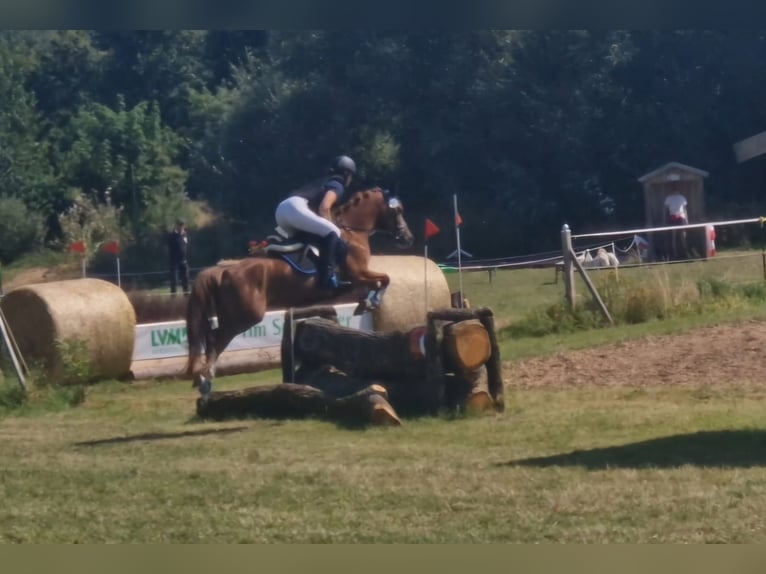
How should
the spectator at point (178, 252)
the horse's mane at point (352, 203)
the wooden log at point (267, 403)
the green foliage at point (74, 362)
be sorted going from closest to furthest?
the wooden log at point (267, 403)
the horse's mane at point (352, 203)
the green foliage at point (74, 362)
the spectator at point (178, 252)

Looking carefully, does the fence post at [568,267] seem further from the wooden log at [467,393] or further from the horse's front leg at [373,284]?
the wooden log at [467,393]

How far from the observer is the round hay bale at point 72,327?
656 inches

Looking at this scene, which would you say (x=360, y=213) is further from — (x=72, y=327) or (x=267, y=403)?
(x=72, y=327)

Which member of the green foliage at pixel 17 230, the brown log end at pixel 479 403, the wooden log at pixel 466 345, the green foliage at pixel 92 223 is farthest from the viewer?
the green foliage at pixel 17 230

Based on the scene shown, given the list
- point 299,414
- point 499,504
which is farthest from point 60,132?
point 499,504

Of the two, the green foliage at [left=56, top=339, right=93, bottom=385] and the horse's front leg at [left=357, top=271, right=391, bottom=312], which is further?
the green foliage at [left=56, top=339, right=93, bottom=385]

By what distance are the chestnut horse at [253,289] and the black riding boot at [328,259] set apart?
3.4 inches

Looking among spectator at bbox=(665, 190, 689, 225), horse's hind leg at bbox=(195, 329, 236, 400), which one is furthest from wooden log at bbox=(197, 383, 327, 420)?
spectator at bbox=(665, 190, 689, 225)

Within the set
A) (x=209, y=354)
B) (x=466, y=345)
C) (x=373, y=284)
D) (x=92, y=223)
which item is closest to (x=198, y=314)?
(x=209, y=354)

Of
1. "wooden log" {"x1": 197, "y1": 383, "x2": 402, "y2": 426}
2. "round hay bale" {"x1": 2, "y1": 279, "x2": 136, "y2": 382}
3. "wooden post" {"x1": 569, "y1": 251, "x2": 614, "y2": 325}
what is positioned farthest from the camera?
"wooden post" {"x1": 569, "y1": 251, "x2": 614, "y2": 325}

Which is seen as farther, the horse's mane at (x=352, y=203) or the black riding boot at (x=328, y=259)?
the horse's mane at (x=352, y=203)

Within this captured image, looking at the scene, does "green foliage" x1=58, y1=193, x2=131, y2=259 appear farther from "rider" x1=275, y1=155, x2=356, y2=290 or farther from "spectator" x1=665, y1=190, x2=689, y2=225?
"rider" x1=275, y1=155, x2=356, y2=290

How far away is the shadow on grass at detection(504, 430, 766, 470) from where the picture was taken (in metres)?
9.10

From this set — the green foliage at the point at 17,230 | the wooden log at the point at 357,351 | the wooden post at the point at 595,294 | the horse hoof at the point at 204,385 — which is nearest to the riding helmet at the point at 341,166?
the wooden log at the point at 357,351
